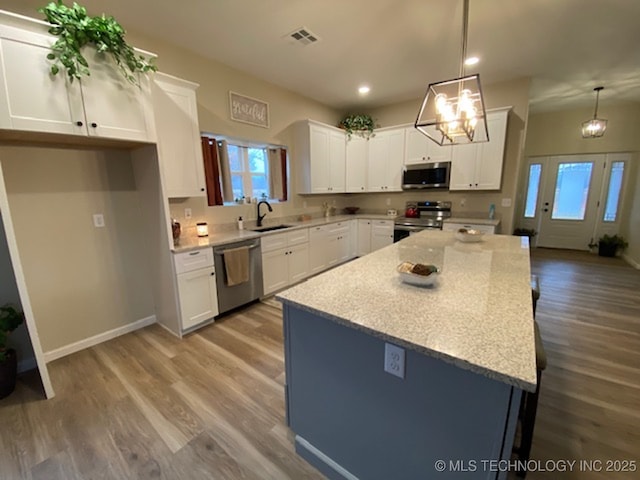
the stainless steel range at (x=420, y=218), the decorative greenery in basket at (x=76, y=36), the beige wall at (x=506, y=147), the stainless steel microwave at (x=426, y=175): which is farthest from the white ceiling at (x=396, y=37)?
the stainless steel range at (x=420, y=218)

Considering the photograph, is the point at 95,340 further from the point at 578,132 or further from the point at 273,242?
the point at 578,132

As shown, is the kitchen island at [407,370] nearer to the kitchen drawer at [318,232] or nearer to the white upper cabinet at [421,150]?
the kitchen drawer at [318,232]

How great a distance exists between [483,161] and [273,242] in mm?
3326

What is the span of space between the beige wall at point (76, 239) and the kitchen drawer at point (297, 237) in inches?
66.8

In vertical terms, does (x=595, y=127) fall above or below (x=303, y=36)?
below

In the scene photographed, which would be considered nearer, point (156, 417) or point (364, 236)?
point (156, 417)

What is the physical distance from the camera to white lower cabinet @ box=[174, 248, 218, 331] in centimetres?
256

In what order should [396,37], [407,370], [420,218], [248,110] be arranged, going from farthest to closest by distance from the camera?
[420,218]
[248,110]
[396,37]
[407,370]

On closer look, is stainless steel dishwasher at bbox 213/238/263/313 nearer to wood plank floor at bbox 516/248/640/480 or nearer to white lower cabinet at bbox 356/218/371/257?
white lower cabinet at bbox 356/218/371/257

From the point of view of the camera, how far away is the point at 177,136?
2641 mm

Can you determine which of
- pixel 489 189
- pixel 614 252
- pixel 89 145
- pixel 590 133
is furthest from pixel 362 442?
pixel 614 252

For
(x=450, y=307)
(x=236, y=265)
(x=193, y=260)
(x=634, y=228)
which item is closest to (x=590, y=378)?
(x=450, y=307)

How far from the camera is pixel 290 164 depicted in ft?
14.4

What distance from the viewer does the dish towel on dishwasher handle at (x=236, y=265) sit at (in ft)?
9.50
